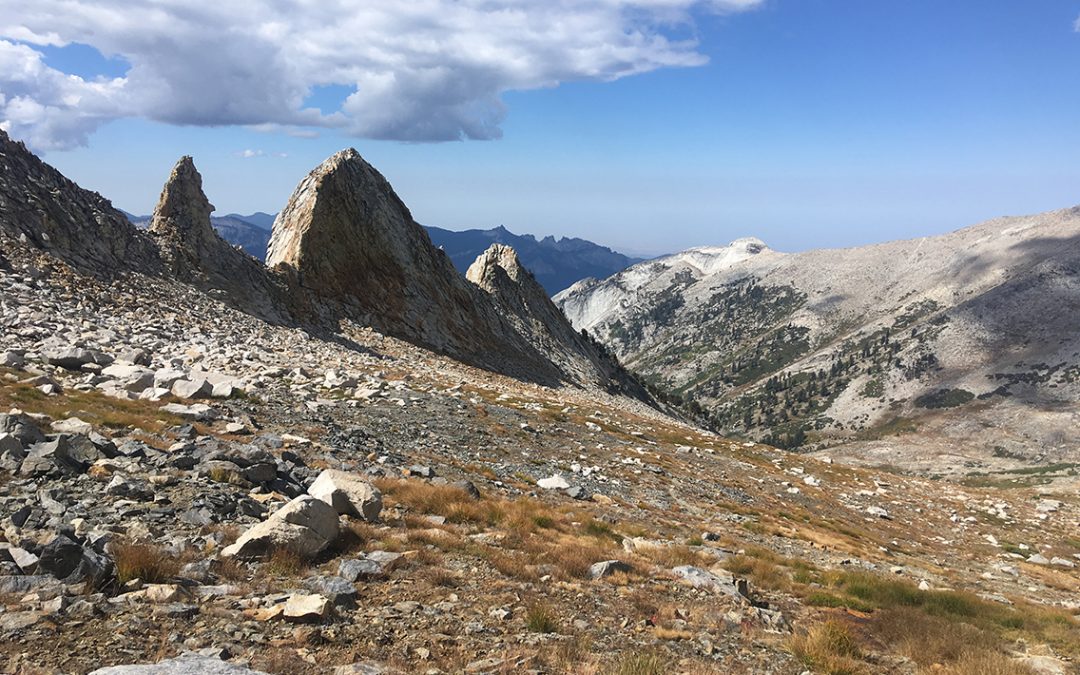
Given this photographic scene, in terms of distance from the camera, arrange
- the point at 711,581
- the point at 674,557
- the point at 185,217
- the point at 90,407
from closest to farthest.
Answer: the point at 711,581 < the point at 674,557 < the point at 90,407 < the point at 185,217

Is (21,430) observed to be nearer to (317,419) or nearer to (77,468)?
(77,468)

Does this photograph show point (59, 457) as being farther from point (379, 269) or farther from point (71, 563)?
point (379, 269)

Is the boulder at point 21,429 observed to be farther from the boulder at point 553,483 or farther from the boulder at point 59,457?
the boulder at point 553,483

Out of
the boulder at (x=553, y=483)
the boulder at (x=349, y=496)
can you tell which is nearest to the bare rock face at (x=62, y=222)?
the boulder at (x=349, y=496)

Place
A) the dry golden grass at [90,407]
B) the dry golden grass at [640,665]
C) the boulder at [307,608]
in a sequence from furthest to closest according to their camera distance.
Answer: the dry golden grass at [90,407] → the boulder at [307,608] → the dry golden grass at [640,665]

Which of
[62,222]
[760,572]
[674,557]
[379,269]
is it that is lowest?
[760,572]

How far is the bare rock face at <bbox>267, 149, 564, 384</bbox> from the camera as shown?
5966cm

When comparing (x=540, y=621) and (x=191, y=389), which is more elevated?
(x=191, y=389)

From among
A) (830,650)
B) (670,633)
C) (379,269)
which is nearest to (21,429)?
(670,633)

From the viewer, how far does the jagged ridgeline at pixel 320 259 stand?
38.3 metres

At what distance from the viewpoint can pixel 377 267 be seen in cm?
6544

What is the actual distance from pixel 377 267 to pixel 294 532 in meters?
57.0

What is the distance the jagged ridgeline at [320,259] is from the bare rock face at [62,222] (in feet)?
0.31

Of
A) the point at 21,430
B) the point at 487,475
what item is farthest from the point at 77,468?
the point at 487,475
